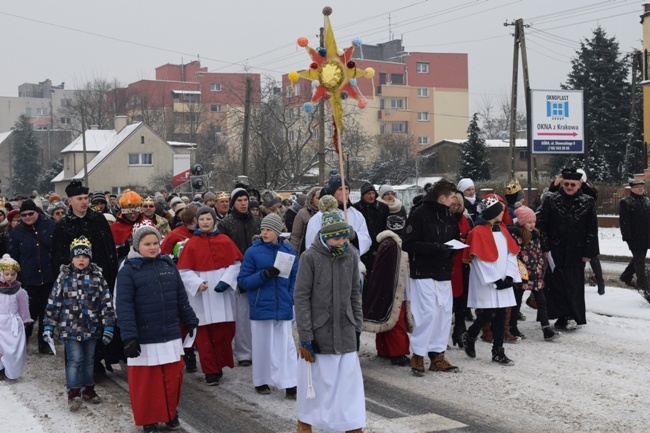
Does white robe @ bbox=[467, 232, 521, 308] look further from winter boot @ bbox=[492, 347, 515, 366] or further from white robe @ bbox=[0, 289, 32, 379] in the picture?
white robe @ bbox=[0, 289, 32, 379]

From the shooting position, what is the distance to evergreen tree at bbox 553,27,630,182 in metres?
50.7

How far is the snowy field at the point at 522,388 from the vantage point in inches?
298

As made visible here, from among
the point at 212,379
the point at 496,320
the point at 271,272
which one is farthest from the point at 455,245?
the point at 212,379

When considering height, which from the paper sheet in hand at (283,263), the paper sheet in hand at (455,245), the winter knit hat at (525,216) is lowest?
the paper sheet in hand at (283,263)

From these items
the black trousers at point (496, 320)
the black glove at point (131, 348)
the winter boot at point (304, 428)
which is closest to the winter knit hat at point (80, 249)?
the black glove at point (131, 348)

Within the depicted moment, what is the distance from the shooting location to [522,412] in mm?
7750

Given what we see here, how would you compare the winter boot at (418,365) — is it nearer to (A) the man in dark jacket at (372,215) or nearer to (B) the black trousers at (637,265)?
(A) the man in dark jacket at (372,215)

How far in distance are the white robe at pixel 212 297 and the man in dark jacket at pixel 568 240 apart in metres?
4.42

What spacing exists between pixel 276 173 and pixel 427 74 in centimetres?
6074

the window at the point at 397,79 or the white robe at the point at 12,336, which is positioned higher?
the window at the point at 397,79


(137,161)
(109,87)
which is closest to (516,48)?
(137,161)

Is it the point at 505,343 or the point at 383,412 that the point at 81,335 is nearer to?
the point at 383,412

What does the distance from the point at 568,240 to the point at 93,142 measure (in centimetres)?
7163

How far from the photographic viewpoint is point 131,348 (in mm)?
7219
